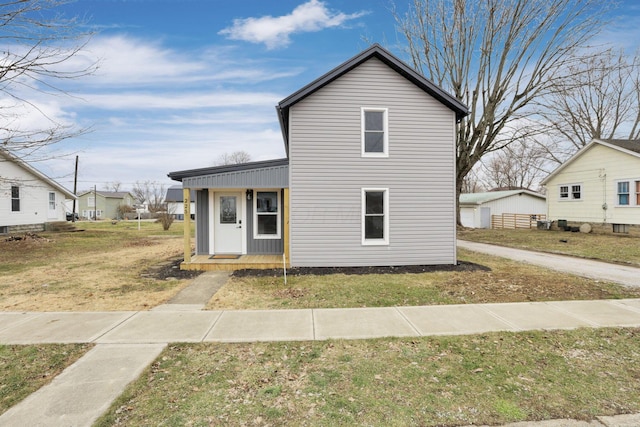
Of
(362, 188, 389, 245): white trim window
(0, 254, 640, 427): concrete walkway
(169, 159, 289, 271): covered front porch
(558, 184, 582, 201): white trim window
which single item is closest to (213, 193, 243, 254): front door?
(169, 159, 289, 271): covered front porch

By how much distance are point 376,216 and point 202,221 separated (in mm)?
5900

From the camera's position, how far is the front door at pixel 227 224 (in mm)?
10648

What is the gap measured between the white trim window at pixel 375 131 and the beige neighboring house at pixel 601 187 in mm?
15951

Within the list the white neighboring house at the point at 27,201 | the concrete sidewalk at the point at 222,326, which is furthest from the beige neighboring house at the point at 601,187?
the white neighboring house at the point at 27,201

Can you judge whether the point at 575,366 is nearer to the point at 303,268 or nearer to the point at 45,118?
the point at 303,268

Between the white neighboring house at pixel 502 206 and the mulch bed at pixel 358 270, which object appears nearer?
the mulch bed at pixel 358 270

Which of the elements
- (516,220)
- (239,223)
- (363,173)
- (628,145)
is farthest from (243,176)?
(516,220)

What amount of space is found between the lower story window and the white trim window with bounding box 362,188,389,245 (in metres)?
3.04

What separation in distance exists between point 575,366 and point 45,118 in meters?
9.35

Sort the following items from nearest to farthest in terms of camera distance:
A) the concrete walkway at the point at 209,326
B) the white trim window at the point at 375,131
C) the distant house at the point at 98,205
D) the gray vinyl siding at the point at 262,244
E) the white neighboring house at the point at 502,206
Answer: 1. the concrete walkway at the point at 209,326
2. the white trim window at the point at 375,131
3. the gray vinyl siding at the point at 262,244
4. the white neighboring house at the point at 502,206
5. the distant house at the point at 98,205

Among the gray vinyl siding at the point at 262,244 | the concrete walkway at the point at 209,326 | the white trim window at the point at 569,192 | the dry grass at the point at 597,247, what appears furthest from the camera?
the white trim window at the point at 569,192

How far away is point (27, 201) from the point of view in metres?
20.4

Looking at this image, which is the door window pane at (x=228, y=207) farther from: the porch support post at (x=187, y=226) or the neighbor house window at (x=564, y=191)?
the neighbor house window at (x=564, y=191)

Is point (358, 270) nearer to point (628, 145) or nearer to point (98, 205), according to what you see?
point (628, 145)
